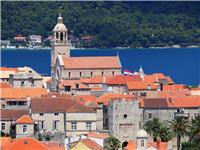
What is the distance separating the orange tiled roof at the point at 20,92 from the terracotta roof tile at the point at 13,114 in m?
4.24

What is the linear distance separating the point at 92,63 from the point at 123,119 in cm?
2266

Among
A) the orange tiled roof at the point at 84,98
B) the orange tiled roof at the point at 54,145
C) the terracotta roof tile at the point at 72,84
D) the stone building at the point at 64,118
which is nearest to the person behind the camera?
the orange tiled roof at the point at 54,145

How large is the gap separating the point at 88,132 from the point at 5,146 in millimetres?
10972

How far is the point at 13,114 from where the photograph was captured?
Answer: 228 feet

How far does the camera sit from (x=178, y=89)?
265 feet

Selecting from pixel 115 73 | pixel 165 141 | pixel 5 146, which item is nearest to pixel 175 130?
pixel 165 141

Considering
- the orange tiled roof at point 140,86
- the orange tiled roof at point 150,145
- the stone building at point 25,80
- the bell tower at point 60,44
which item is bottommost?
the orange tiled roof at point 150,145

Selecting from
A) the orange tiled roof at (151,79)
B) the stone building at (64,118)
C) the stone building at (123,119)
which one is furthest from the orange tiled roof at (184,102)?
the orange tiled roof at (151,79)

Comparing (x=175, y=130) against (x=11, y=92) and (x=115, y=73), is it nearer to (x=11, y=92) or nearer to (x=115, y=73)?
(x=11, y=92)


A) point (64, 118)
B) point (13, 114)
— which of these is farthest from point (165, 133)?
point (13, 114)

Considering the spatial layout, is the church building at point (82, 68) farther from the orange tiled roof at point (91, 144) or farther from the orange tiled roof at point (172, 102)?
the orange tiled roof at point (91, 144)

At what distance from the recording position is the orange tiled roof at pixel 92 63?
89.8 meters

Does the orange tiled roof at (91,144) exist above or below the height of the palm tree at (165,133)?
below

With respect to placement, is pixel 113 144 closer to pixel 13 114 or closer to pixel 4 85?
pixel 13 114
